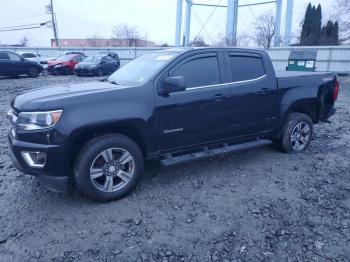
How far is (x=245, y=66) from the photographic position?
182 inches

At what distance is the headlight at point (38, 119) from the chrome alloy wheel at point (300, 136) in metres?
3.89

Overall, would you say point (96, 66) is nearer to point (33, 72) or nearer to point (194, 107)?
point (33, 72)

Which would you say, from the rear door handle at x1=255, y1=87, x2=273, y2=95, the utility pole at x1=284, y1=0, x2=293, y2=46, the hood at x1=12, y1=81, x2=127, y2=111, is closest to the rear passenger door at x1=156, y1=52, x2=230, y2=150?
the rear door handle at x1=255, y1=87, x2=273, y2=95

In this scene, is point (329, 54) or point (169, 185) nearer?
point (169, 185)

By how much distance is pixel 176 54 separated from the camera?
4.11m

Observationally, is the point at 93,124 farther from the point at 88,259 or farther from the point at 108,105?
the point at 88,259

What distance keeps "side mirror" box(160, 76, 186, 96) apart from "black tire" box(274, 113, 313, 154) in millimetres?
2359

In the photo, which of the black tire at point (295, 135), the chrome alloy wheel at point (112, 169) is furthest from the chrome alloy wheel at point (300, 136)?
the chrome alloy wheel at point (112, 169)

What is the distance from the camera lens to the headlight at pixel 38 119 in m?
3.19

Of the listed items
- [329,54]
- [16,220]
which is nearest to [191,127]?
[16,220]

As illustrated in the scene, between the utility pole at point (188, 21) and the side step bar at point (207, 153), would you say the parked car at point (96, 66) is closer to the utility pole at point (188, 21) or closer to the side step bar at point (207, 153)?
the utility pole at point (188, 21)

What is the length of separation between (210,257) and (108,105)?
6.36 ft

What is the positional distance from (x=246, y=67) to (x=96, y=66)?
16317 millimetres

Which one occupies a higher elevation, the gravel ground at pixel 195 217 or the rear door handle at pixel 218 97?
the rear door handle at pixel 218 97
